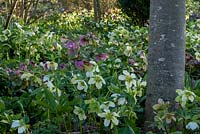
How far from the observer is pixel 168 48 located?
1.84 metres

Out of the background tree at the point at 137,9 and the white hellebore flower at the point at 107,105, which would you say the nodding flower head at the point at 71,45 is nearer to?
the white hellebore flower at the point at 107,105

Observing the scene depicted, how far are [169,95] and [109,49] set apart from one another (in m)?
1.61

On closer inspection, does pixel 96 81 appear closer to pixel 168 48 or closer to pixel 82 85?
pixel 82 85

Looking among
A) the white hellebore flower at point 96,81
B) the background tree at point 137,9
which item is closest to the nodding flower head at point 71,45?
the white hellebore flower at point 96,81

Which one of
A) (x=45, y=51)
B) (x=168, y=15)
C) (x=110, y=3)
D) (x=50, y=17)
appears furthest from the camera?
(x=110, y=3)

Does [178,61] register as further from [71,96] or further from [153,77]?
[71,96]

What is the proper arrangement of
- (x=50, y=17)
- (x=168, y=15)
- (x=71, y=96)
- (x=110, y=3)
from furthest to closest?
(x=110, y=3) < (x=50, y=17) < (x=71, y=96) < (x=168, y=15)

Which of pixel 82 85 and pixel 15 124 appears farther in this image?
pixel 82 85

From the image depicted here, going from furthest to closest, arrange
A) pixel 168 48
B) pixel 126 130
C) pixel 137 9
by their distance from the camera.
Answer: pixel 137 9, pixel 168 48, pixel 126 130

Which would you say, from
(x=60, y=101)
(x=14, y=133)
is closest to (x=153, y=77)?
(x=60, y=101)

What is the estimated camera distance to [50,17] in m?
8.26

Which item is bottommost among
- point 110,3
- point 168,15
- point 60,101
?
point 60,101

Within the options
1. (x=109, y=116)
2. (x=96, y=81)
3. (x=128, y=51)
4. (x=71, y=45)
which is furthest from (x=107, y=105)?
(x=128, y=51)

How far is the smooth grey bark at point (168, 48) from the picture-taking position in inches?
72.1
